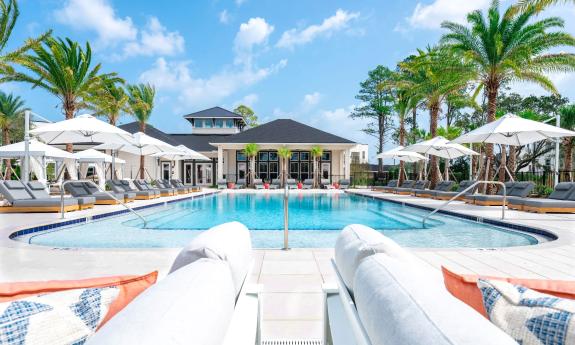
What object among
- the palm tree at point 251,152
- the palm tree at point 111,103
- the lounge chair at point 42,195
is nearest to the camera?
the lounge chair at point 42,195

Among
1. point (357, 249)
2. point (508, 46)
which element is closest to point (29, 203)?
point (357, 249)

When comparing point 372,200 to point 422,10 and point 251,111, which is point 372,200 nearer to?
point 422,10

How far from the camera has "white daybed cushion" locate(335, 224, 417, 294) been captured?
1.42m

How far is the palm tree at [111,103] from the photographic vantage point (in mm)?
21109

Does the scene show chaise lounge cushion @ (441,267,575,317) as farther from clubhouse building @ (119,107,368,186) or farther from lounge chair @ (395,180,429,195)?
clubhouse building @ (119,107,368,186)

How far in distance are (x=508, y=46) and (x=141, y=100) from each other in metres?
21.2

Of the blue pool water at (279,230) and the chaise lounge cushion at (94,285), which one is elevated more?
the chaise lounge cushion at (94,285)

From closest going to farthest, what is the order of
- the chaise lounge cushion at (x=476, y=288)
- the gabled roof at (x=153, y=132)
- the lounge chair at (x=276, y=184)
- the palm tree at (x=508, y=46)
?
the chaise lounge cushion at (x=476, y=288), the palm tree at (x=508, y=46), the lounge chair at (x=276, y=184), the gabled roof at (x=153, y=132)

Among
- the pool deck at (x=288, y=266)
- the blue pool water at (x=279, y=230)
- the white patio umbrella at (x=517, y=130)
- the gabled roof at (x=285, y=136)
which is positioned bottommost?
the blue pool water at (x=279, y=230)

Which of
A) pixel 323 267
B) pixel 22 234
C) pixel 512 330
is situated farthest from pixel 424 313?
pixel 22 234

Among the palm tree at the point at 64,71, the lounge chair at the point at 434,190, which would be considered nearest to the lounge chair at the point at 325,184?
the lounge chair at the point at 434,190

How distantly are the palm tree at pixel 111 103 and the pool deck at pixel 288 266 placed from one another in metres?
17.0

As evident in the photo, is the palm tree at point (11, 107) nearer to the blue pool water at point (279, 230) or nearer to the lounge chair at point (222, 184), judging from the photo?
the lounge chair at point (222, 184)

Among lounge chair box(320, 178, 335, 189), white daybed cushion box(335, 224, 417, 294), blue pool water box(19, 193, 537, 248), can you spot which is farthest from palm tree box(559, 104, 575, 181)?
white daybed cushion box(335, 224, 417, 294)
